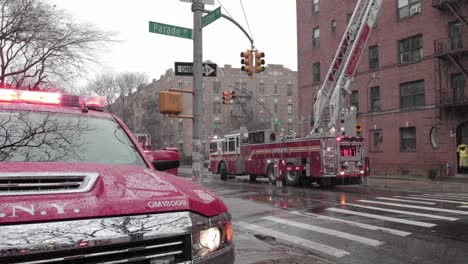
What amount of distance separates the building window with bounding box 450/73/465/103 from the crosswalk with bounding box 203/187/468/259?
1327cm

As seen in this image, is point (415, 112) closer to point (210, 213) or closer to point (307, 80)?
point (307, 80)

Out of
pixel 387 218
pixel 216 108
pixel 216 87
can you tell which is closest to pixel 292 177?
pixel 387 218

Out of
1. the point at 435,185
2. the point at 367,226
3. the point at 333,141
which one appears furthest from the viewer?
the point at 435,185

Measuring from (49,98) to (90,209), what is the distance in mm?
2364

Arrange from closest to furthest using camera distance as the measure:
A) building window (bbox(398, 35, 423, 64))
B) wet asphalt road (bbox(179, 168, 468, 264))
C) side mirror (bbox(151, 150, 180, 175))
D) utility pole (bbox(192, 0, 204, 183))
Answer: side mirror (bbox(151, 150, 180, 175)) → wet asphalt road (bbox(179, 168, 468, 264)) → utility pole (bbox(192, 0, 204, 183)) → building window (bbox(398, 35, 423, 64))

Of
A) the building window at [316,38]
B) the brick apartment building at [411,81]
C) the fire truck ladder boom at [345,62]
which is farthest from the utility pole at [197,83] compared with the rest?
the building window at [316,38]

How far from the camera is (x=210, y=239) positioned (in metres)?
2.74

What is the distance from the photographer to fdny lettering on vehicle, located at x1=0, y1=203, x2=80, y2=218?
2105 mm

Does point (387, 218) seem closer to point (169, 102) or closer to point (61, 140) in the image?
point (169, 102)

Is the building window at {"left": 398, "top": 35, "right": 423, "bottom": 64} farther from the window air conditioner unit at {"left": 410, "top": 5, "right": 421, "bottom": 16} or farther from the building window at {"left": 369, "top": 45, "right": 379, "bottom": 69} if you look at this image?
the building window at {"left": 369, "top": 45, "right": 379, "bottom": 69}

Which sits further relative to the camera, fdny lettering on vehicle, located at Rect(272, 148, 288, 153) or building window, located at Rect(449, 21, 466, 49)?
building window, located at Rect(449, 21, 466, 49)

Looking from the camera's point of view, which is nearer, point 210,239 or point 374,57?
point 210,239

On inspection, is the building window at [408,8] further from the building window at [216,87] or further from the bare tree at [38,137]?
the building window at [216,87]

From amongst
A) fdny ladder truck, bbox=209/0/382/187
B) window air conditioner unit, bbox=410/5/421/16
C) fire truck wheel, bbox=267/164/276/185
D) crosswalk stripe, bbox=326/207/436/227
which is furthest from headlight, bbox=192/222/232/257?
window air conditioner unit, bbox=410/5/421/16
